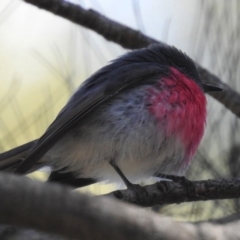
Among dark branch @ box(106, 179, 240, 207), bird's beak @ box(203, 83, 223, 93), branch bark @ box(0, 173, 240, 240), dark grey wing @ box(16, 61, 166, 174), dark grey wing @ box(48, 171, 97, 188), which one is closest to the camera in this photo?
branch bark @ box(0, 173, 240, 240)

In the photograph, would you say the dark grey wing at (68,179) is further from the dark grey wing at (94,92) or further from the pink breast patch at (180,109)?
the pink breast patch at (180,109)

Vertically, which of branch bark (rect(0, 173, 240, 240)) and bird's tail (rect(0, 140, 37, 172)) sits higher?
branch bark (rect(0, 173, 240, 240))

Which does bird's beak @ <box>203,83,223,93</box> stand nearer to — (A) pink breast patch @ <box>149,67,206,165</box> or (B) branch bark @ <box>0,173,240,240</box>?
(A) pink breast patch @ <box>149,67,206,165</box>

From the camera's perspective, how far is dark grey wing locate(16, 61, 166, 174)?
6.58 feet

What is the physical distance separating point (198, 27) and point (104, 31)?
1.73 feet

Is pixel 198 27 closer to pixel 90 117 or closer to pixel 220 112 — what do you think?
pixel 220 112

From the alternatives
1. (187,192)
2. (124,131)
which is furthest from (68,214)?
(124,131)

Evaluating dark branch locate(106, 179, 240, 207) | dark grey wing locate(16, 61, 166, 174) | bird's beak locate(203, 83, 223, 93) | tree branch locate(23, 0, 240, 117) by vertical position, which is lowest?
dark branch locate(106, 179, 240, 207)

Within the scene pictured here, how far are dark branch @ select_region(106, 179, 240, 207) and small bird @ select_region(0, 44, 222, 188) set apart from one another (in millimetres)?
289

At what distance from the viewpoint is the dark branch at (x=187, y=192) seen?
177 cm

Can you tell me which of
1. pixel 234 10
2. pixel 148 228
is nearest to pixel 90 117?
pixel 234 10

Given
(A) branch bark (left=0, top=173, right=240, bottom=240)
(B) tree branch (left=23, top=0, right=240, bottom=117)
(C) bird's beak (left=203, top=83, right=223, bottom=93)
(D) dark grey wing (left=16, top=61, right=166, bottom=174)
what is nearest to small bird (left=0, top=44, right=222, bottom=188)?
(D) dark grey wing (left=16, top=61, right=166, bottom=174)

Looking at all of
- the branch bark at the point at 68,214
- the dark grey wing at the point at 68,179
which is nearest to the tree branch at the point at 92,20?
the dark grey wing at the point at 68,179

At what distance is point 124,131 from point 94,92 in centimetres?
26
